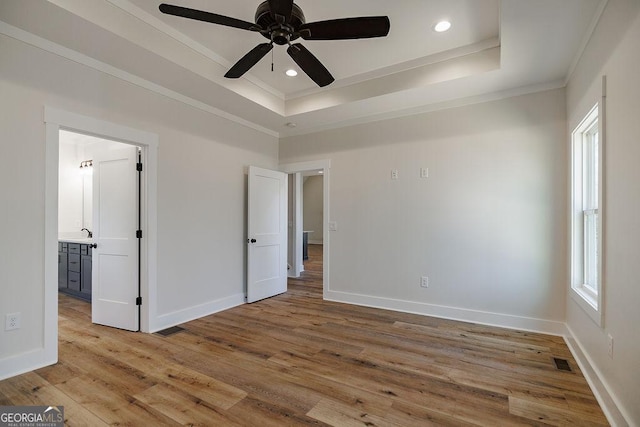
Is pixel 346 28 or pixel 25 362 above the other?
pixel 346 28

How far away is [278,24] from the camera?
6.59 ft

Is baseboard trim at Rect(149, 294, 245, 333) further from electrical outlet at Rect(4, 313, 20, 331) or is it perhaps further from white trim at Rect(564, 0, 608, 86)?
white trim at Rect(564, 0, 608, 86)

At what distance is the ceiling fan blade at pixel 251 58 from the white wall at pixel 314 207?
10.8m

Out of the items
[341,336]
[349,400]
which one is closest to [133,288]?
[341,336]

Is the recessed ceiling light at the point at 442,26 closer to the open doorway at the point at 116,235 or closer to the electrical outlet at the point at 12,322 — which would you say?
the open doorway at the point at 116,235

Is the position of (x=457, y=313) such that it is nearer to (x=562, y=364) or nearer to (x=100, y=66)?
(x=562, y=364)

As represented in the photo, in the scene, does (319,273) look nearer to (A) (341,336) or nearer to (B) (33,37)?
(A) (341,336)

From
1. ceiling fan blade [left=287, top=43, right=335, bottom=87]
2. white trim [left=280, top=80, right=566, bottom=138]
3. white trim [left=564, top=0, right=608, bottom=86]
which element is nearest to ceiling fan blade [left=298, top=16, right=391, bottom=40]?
ceiling fan blade [left=287, top=43, right=335, bottom=87]

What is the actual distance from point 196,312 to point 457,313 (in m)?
3.18

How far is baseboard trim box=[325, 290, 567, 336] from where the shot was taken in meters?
3.21

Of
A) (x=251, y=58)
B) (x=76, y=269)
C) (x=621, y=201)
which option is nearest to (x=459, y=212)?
(x=621, y=201)

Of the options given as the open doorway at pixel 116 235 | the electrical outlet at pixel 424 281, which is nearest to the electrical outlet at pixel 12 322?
the open doorway at pixel 116 235

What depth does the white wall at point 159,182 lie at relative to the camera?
2299 mm

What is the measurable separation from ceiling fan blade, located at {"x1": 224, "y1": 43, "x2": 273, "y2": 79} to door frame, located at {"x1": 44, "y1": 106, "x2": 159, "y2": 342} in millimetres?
1314
